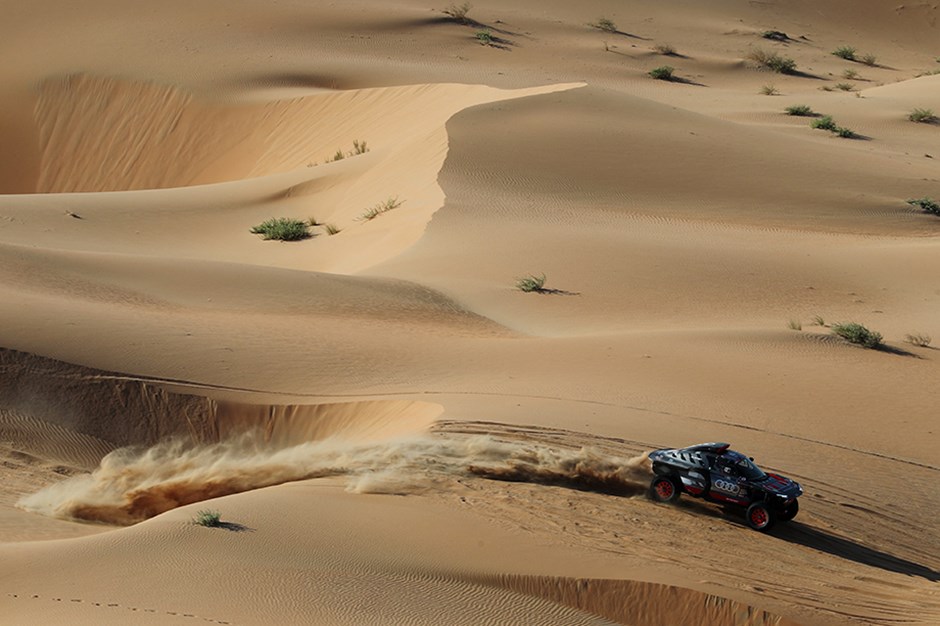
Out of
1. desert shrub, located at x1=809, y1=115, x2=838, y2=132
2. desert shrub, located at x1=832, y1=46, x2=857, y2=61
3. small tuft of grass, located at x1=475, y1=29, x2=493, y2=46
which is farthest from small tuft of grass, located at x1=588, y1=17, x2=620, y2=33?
desert shrub, located at x1=809, y1=115, x2=838, y2=132

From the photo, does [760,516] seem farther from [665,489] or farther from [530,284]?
[530,284]

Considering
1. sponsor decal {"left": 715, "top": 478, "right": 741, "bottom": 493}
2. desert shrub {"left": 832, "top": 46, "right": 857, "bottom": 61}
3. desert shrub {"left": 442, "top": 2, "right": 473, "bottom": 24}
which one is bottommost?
sponsor decal {"left": 715, "top": 478, "right": 741, "bottom": 493}

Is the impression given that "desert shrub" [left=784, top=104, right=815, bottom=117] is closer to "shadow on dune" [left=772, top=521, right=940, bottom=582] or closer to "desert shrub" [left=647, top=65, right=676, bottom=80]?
"desert shrub" [left=647, top=65, right=676, bottom=80]

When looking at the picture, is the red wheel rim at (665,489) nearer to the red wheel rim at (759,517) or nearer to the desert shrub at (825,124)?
the red wheel rim at (759,517)

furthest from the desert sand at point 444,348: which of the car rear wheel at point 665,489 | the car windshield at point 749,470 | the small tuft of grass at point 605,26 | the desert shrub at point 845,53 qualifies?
the desert shrub at point 845,53

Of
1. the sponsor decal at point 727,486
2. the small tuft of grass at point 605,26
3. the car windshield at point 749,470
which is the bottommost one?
the sponsor decal at point 727,486

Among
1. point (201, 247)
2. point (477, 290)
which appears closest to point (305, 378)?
point (477, 290)
